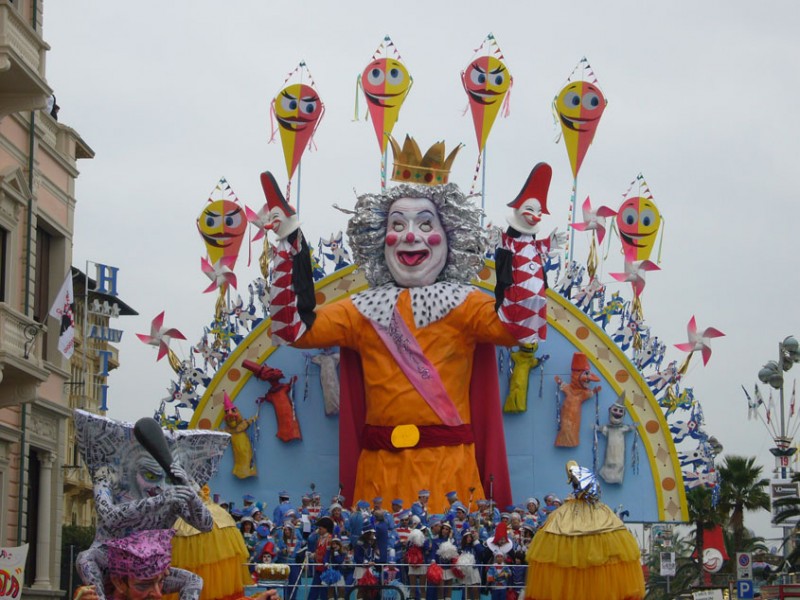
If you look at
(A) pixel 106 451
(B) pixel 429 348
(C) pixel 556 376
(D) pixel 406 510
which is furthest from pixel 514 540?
(A) pixel 106 451

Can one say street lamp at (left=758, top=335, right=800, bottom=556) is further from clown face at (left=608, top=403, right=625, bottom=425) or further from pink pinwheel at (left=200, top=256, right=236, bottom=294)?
pink pinwheel at (left=200, top=256, right=236, bottom=294)

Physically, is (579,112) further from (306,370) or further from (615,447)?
(306,370)

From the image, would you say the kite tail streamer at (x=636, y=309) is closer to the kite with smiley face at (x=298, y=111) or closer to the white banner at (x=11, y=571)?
the kite with smiley face at (x=298, y=111)

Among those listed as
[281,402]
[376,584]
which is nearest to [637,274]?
[281,402]

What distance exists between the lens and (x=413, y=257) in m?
21.2

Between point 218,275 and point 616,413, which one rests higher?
point 218,275

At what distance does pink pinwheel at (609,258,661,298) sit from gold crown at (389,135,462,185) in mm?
3140

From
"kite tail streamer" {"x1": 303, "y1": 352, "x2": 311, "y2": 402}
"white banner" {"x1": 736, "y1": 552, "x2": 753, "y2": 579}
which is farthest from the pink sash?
"white banner" {"x1": 736, "y1": 552, "x2": 753, "y2": 579}

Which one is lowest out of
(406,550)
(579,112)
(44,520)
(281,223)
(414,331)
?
(406,550)

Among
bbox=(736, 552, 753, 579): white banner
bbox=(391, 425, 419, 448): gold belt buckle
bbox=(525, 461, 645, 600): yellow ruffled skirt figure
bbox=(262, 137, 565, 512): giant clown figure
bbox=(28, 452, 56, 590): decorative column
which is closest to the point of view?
bbox=(525, 461, 645, 600): yellow ruffled skirt figure

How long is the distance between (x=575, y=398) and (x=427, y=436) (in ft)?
10.2

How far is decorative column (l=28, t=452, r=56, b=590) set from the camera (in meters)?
21.5

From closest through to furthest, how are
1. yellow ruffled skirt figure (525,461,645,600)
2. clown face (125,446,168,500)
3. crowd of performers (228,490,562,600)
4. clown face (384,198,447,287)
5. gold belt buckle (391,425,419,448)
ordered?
1. clown face (125,446,168,500)
2. yellow ruffled skirt figure (525,461,645,600)
3. crowd of performers (228,490,562,600)
4. gold belt buckle (391,425,419,448)
5. clown face (384,198,447,287)

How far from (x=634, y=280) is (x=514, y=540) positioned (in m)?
6.14
